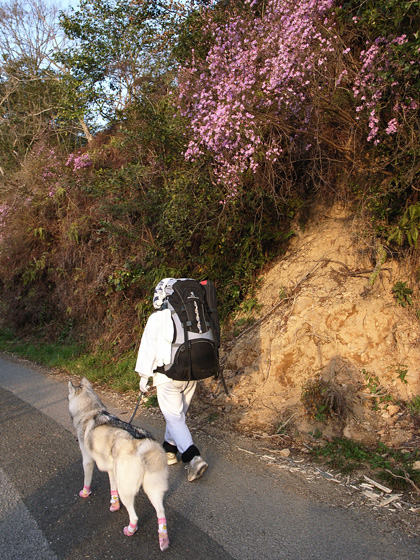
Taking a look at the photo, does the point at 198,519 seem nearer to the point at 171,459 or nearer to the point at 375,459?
the point at 171,459

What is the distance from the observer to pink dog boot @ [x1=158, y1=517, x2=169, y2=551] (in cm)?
338

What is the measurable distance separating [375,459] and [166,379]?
2369mm

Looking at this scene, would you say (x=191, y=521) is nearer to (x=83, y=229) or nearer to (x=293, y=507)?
(x=293, y=507)

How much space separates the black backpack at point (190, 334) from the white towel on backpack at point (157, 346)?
6 cm

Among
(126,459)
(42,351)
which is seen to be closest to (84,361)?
(42,351)

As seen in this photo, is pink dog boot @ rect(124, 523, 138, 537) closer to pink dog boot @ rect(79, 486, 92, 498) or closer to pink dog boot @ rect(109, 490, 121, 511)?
pink dog boot @ rect(109, 490, 121, 511)

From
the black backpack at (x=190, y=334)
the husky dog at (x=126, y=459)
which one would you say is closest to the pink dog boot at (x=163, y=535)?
the husky dog at (x=126, y=459)

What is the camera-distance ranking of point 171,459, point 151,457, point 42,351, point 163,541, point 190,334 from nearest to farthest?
point 163,541, point 151,457, point 190,334, point 171,459, point 42,351

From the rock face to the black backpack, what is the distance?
184cm

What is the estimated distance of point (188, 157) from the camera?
25.7ft

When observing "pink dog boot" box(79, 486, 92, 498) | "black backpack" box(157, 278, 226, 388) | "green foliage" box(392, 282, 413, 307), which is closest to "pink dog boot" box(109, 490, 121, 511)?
"pink dog boot" box(79, 486, 92, 498)

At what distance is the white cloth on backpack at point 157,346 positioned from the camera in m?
4.52

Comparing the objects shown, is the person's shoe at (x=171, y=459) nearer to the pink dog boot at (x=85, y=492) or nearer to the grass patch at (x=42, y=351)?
the pink dog boot at (x=85, y=492)

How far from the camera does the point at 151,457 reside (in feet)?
11.4
